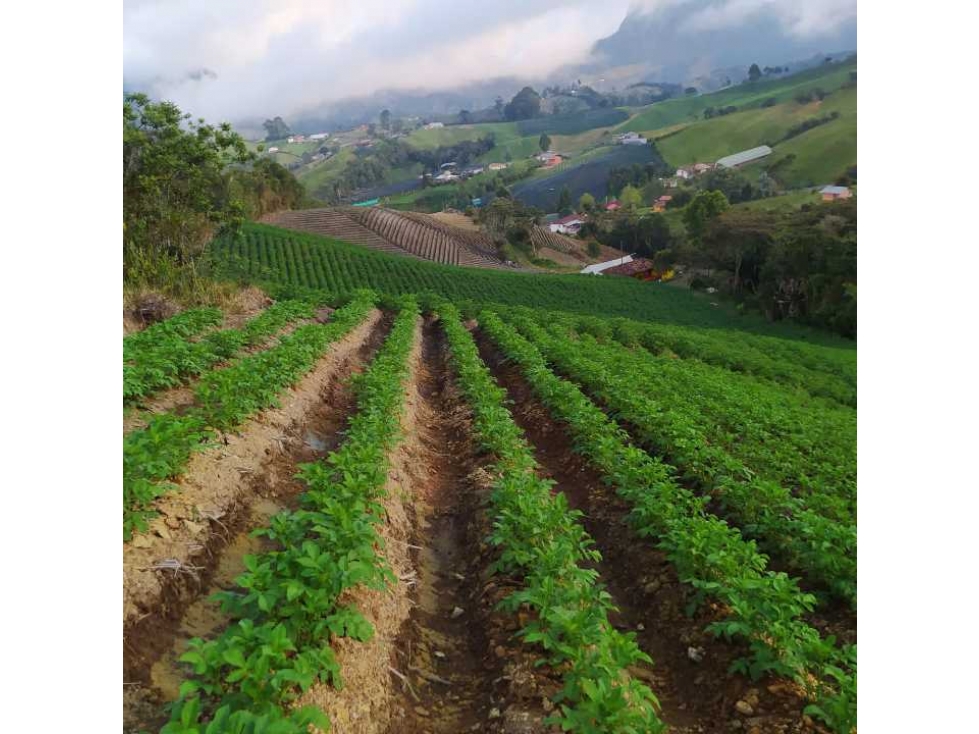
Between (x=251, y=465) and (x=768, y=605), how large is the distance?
4.83 meters

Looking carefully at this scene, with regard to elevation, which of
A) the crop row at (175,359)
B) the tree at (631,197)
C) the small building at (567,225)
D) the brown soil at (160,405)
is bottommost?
the brown soil at (160,405)

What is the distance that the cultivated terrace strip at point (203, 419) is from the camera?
13.7 ft

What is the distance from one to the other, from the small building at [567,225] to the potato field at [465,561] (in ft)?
265

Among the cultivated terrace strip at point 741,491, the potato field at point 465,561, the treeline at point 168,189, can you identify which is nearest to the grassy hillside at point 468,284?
the treeline at point 168,189

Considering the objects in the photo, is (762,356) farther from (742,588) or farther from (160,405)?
(160,405)

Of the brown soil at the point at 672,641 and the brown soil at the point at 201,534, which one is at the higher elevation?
the brown soil at the point at 201,534

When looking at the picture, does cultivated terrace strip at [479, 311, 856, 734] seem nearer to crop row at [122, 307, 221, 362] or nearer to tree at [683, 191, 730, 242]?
crop row at [122, 307, 221, 362]

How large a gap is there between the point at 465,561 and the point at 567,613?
6.85 ft

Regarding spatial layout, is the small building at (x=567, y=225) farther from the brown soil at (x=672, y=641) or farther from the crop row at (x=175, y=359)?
the brown soil at (x=672, y=641)

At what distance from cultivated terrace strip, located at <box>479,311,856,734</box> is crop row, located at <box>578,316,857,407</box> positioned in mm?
12963

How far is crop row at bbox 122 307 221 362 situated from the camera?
839cm

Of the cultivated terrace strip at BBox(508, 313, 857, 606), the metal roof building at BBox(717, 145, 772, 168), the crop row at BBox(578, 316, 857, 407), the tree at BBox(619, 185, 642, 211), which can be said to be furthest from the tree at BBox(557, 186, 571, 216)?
the cultivated terrace strip at BBox(508, 313, 857, 606)

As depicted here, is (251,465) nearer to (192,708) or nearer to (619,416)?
(192,708)

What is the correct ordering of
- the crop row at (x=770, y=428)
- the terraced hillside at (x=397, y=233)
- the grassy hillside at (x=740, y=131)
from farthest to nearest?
1. the grassy hillside at (x=740, y=131)
2. the terraced hillside at (x=397, y=233)
3. the crop row at (x=770, y=428)
